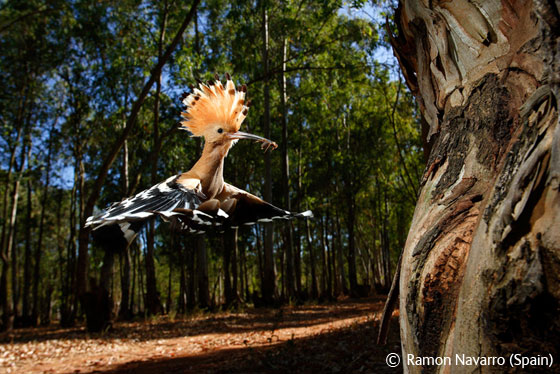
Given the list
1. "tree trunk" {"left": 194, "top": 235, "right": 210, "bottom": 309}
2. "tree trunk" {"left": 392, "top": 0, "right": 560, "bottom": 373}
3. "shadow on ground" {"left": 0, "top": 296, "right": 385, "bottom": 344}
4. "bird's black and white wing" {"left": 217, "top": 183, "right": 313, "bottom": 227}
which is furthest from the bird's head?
"tree trunk" {"left": 194, "top": 235, "right": 210, "bottom": 309}

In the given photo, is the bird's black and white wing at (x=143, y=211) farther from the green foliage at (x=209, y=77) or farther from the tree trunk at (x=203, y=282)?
the tree trunk at (x=203, y=282)

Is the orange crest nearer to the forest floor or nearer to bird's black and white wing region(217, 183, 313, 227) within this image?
bird's black and white wing region(217, 183, 313, 227)

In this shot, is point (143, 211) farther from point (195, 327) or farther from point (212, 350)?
point (195, 327)

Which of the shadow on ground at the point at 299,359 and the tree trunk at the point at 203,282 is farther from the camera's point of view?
the tree trunk at the point at 203,282

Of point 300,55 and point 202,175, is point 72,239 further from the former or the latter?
point 202,175

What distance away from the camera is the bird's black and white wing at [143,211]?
60.5 inches

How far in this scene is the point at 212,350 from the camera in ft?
23.7

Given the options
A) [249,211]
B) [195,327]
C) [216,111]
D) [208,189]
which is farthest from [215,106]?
[195,327]

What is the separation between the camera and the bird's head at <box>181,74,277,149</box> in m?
2.06

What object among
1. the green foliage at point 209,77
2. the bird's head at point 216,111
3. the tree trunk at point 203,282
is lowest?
the tree trunk at point 203,282

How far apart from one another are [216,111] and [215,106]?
3 cm

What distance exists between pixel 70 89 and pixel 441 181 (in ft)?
52.9

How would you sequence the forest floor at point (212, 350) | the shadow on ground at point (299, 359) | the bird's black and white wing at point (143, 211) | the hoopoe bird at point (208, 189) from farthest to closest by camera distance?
1. the forest floor at point (212, 350)
2. the shadow on ground at point (299, 359)
3. the hoopoe bird at point (208, 189)
4. the bird's black and white wing at point (143, 211)

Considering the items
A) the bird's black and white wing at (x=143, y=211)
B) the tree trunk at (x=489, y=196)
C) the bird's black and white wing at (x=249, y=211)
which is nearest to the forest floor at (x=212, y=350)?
the bird's black and white wing at (x=249, y=211)
